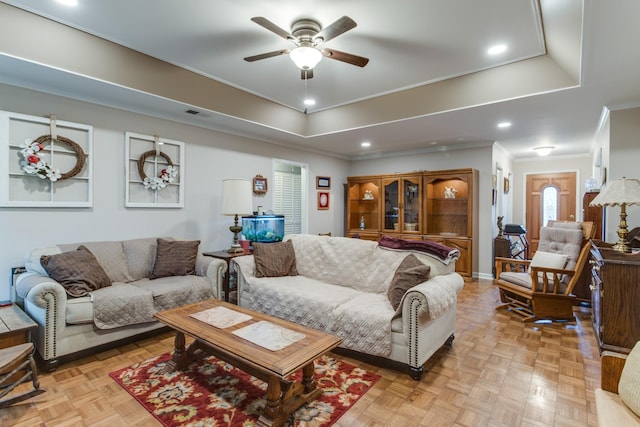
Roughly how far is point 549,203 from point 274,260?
21.9ft

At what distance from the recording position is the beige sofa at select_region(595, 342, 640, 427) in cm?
117

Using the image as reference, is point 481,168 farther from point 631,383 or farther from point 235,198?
point 631,383

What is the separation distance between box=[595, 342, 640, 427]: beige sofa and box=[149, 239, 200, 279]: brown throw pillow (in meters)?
3.37

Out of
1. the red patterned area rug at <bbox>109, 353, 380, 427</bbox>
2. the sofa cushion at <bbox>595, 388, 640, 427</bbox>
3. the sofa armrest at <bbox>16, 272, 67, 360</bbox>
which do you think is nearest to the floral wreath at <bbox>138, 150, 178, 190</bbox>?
the sofa armrest at <bbox>16, 272, 67, 360</bbox>

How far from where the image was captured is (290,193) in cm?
579

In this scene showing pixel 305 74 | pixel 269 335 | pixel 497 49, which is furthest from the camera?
pixel 497 49

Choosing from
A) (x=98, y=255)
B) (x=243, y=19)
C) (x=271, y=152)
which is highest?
(x=243, y=19)

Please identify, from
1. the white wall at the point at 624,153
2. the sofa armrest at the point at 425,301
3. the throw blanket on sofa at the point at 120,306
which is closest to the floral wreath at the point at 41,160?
the throw blanket on sofa at the point at 120,306

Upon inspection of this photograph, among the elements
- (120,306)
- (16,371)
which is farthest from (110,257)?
(16,371)

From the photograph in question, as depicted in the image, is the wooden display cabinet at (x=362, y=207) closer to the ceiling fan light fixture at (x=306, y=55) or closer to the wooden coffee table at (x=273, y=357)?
the ceiling fan light fixture at (x=306, y=55)

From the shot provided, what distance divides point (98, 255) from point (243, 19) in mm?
2570

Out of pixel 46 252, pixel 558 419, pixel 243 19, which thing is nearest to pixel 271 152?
pixel 243 19

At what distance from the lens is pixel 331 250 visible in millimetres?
3441

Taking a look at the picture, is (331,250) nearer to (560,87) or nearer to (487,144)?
Answer: (560,87)
